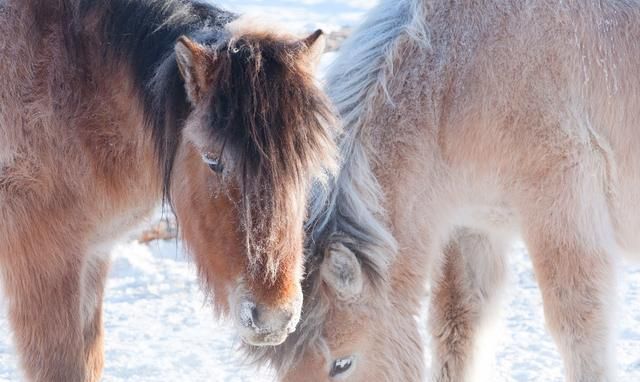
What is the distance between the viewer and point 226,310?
11.7 feet

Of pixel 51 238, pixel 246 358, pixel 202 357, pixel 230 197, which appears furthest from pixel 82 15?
pixel 202 357

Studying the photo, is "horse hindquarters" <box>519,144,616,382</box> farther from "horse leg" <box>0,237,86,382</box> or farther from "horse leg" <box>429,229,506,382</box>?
"horse leg" <box>0,237,86,382</box>

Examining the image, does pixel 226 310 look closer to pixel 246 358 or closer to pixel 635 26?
pixel 246 358

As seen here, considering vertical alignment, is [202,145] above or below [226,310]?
above

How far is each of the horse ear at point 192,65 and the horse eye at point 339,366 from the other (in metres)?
1.41

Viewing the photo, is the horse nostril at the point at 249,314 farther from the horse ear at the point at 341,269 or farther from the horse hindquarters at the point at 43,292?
the horse hindquarters at the point at 43,292

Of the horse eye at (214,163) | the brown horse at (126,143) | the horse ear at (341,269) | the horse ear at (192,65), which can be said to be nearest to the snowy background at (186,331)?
the brown horse at (126,143)

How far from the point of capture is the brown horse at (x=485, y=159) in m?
4.27

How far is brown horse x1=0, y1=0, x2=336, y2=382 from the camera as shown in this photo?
3.35m

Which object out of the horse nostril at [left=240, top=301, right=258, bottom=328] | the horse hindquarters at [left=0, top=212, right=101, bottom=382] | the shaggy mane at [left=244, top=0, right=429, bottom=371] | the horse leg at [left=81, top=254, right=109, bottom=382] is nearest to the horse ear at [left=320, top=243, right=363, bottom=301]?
the shaggy mane at [left=244, top=0, right=429, bottom=371]

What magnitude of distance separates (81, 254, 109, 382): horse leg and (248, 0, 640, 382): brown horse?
129 centimetres

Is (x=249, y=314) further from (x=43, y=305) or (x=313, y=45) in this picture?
(x=43, y=305)

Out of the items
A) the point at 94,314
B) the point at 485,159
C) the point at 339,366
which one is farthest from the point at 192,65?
the point at 94,314

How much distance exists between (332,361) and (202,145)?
4.22 ft
